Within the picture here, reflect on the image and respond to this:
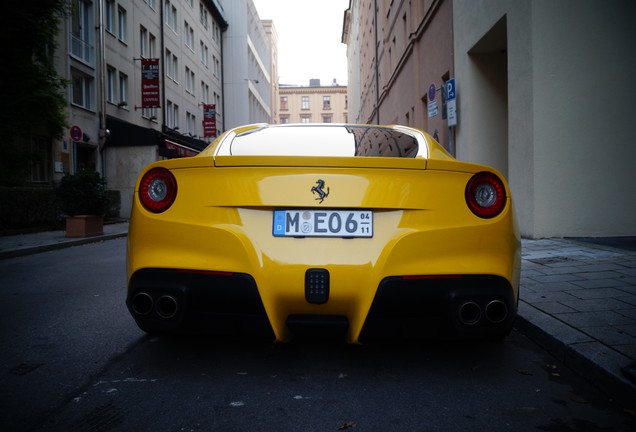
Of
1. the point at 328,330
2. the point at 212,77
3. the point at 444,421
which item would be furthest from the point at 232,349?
the point at 212,77

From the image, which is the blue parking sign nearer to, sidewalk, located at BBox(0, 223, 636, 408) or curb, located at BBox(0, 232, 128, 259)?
sidewalk, located at BBox(0, 223, 636, 408)

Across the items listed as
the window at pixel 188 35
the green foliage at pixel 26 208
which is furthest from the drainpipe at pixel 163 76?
the green foliage at pixel 26 208

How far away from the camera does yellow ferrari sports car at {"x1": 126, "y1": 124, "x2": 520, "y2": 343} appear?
2.31 metres

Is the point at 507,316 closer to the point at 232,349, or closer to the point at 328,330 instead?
the point at 328,330

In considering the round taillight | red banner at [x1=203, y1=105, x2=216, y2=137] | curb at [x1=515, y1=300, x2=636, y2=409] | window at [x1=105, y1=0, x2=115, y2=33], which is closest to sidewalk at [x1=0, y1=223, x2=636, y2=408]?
curb at [x1=515, y1=300, x2=636, y2=409]

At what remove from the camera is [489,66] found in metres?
11.0

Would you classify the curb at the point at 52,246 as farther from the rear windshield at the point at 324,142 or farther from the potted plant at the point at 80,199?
the rear windshield at the point at 324,142

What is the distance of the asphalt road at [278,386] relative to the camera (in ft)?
6.81

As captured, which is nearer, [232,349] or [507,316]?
[507,316]

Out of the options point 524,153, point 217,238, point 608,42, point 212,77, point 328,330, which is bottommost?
point 328,330

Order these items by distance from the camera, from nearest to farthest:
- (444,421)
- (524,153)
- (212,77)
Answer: (444,421)
(524,153)
(212,77)

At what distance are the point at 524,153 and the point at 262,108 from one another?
5076 centimetres

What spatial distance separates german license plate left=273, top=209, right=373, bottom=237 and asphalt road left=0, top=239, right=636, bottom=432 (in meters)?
0.77

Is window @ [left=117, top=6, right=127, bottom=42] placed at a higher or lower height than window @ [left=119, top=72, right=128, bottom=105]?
higher
